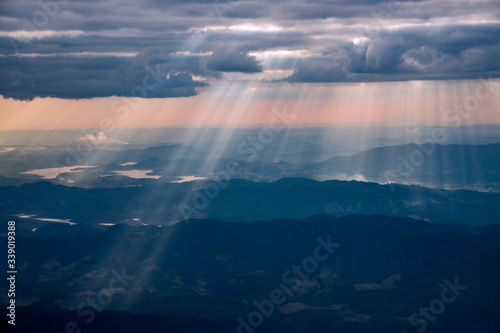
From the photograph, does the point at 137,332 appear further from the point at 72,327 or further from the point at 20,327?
the point at 20,327

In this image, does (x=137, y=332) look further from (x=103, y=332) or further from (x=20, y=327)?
(x=20, y=327)

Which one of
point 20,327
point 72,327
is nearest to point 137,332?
point 72,327

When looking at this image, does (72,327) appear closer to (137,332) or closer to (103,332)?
(103,332)

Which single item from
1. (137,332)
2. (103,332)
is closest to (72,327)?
(103,332)

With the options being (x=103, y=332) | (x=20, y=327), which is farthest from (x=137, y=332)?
(x=20, y=327)

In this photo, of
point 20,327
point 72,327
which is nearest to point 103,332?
point 72,327

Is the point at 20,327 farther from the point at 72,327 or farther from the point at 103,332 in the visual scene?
the point at 103,332
